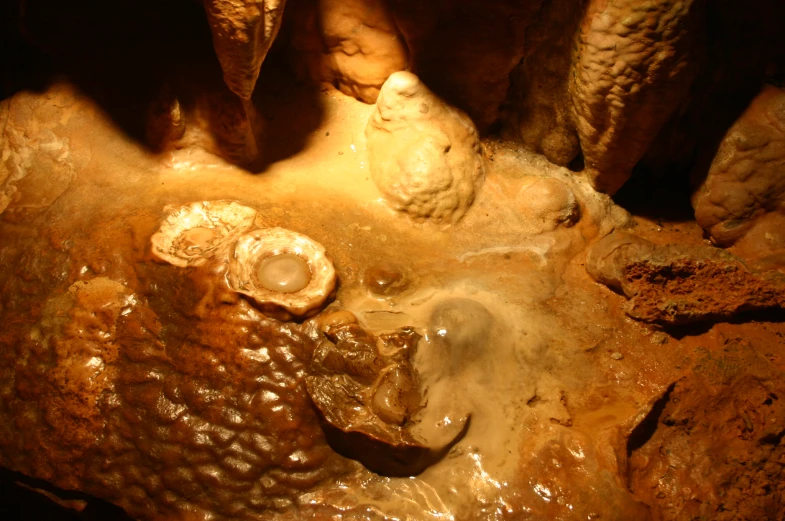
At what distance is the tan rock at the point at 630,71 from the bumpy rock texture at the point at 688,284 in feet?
2.01

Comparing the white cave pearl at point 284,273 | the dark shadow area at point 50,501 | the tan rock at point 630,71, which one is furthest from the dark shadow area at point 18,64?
the tan rock at point 630,71

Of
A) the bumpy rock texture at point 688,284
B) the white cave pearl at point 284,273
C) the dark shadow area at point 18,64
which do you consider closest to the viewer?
the white cave pearl at point 284,273

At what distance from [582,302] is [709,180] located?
99cm

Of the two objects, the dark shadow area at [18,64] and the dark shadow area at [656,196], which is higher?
the dark shadow area at [656,196]

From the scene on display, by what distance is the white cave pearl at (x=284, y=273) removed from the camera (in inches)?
103

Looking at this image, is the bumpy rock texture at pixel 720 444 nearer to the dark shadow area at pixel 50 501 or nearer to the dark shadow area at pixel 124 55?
the dark shadow area at pixel 50 501

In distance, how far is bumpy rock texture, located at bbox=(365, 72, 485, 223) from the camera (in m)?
3.21

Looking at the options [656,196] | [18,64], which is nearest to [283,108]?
[18,64]

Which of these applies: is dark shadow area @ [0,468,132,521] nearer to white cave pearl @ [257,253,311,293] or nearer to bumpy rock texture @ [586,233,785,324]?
white cave pearl @ [257,253,311,293]

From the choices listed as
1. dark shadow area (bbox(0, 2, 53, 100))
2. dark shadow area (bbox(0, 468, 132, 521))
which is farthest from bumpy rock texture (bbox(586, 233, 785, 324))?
dark shadow area (bbox(0, 2, 53, 100))

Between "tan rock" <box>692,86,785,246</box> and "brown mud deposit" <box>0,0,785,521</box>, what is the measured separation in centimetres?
1

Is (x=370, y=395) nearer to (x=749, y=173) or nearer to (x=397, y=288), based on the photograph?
(x=397, y=288)

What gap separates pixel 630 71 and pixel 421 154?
1.13m

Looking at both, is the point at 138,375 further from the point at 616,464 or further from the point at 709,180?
the point at 709,180
